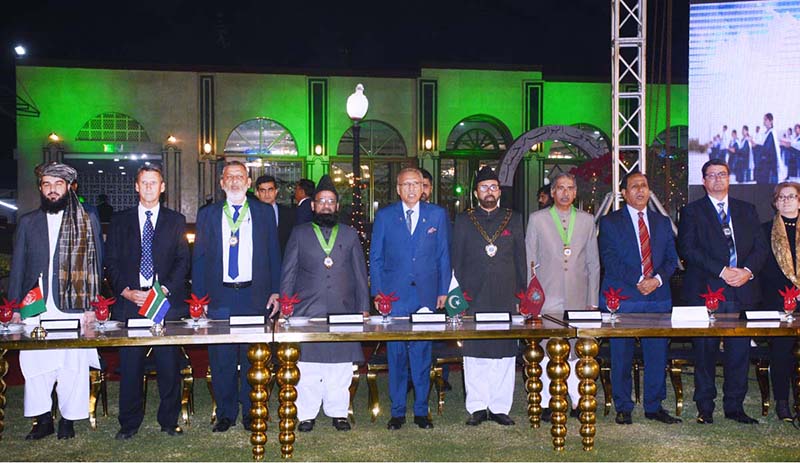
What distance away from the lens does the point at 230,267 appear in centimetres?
530

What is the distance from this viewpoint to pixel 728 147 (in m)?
9.04

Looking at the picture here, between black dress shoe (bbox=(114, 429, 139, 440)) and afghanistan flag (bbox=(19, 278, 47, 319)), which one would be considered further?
black dress shoe (bbox=(114, 429, 139, 440))

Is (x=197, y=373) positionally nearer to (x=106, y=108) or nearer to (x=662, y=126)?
(x=106, y=108)

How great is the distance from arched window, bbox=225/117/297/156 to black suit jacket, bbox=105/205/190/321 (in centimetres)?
1249

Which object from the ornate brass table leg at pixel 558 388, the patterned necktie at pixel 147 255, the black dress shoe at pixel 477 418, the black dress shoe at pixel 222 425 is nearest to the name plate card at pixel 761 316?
the ornate brass table leg at pixel 558 388

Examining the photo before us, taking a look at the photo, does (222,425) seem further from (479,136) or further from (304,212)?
(479,136)

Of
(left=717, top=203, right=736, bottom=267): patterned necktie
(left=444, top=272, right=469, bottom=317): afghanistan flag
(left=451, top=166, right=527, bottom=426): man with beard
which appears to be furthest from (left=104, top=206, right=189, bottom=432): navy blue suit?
(left=717, top=203, right=736, bottom=267): patterned necktie

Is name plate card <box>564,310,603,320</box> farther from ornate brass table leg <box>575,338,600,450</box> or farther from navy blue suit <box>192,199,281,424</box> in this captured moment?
navy blue suit <box>192,199,281,424</box>

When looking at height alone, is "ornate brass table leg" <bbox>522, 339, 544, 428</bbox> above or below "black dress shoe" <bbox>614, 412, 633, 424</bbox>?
above

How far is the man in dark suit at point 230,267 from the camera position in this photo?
5.30 meters

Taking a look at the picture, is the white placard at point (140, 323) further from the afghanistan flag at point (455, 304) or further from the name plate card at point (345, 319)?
the afghanistan flag at point (455, 304)

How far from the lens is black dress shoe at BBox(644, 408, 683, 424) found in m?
5.46

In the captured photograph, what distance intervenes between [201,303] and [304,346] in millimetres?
894

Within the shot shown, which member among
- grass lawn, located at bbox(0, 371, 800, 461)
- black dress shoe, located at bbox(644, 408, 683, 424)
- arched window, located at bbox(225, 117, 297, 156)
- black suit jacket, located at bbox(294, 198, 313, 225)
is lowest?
grass lawn, located at bbox(0, 371, 800, 461)
